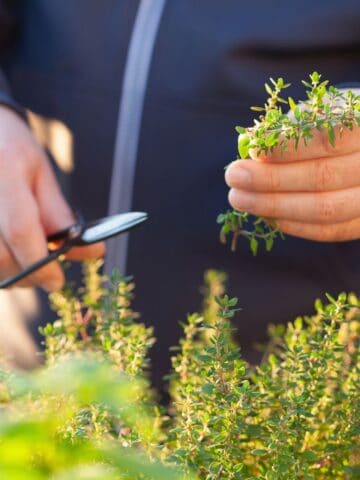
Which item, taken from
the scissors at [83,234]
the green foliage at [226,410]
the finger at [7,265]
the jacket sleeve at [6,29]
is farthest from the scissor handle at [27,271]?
the jacket sleeve at [6,29]

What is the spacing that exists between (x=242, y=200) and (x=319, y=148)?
0.11 meters

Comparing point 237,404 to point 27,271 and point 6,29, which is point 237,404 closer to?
point 27,271

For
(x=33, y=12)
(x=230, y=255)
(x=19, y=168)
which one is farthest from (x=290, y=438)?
(x=33, y=12)

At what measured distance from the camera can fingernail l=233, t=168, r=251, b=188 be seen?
0.86m

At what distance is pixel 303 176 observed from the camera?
0.91 metres

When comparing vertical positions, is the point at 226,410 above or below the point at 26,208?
below

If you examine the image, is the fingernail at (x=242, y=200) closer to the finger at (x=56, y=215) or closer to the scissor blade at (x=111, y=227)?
the scissor blade at (x=111, y=227)

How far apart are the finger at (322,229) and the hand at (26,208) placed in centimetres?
35

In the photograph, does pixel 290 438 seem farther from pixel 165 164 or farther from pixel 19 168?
pixel 165 164

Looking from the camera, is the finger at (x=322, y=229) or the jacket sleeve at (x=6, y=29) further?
the jacket sleeve at (x=6, y=29)

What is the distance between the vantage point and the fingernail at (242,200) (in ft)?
2.86

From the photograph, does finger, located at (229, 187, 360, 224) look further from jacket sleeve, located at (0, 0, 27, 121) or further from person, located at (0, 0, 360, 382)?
jacket sleeve, located at (0, 0, 27, 121)

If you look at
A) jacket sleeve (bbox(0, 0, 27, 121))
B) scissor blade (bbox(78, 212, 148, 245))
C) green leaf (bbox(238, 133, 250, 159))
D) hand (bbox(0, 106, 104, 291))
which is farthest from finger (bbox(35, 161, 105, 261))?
green leaf (bbox(238, 133, 250, 159))

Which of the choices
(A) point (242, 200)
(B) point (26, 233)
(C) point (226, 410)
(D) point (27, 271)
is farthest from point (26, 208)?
(C) point (226, 410)
